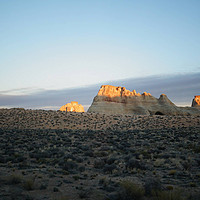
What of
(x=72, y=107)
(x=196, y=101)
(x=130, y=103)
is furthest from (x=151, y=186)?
(x=196, y=101)

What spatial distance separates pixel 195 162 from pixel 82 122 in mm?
32290

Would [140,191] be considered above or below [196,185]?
above

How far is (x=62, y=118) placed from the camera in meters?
45.6

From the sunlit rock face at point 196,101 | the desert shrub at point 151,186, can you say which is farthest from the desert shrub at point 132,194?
the sunlit rock face at point 196,101

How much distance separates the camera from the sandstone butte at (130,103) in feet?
288

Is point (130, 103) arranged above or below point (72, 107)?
above

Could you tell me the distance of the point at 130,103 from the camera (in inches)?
3659

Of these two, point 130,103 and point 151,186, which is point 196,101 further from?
point 151,186

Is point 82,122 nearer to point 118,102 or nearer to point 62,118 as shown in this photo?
point 62,118

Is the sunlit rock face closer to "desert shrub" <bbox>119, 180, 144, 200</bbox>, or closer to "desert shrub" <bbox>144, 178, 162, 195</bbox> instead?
"desert shrub" <bbox>144, 178, 162, 195</bbox>

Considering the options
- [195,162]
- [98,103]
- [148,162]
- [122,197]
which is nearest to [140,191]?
[122,197]

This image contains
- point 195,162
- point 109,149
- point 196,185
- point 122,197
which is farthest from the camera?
point 109,149

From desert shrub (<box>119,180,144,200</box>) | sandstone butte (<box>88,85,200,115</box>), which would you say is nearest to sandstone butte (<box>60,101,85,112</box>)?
sandstone butte (<box>88,85,200,115</box>)

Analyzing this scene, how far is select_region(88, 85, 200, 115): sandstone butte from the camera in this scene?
87812 mm
